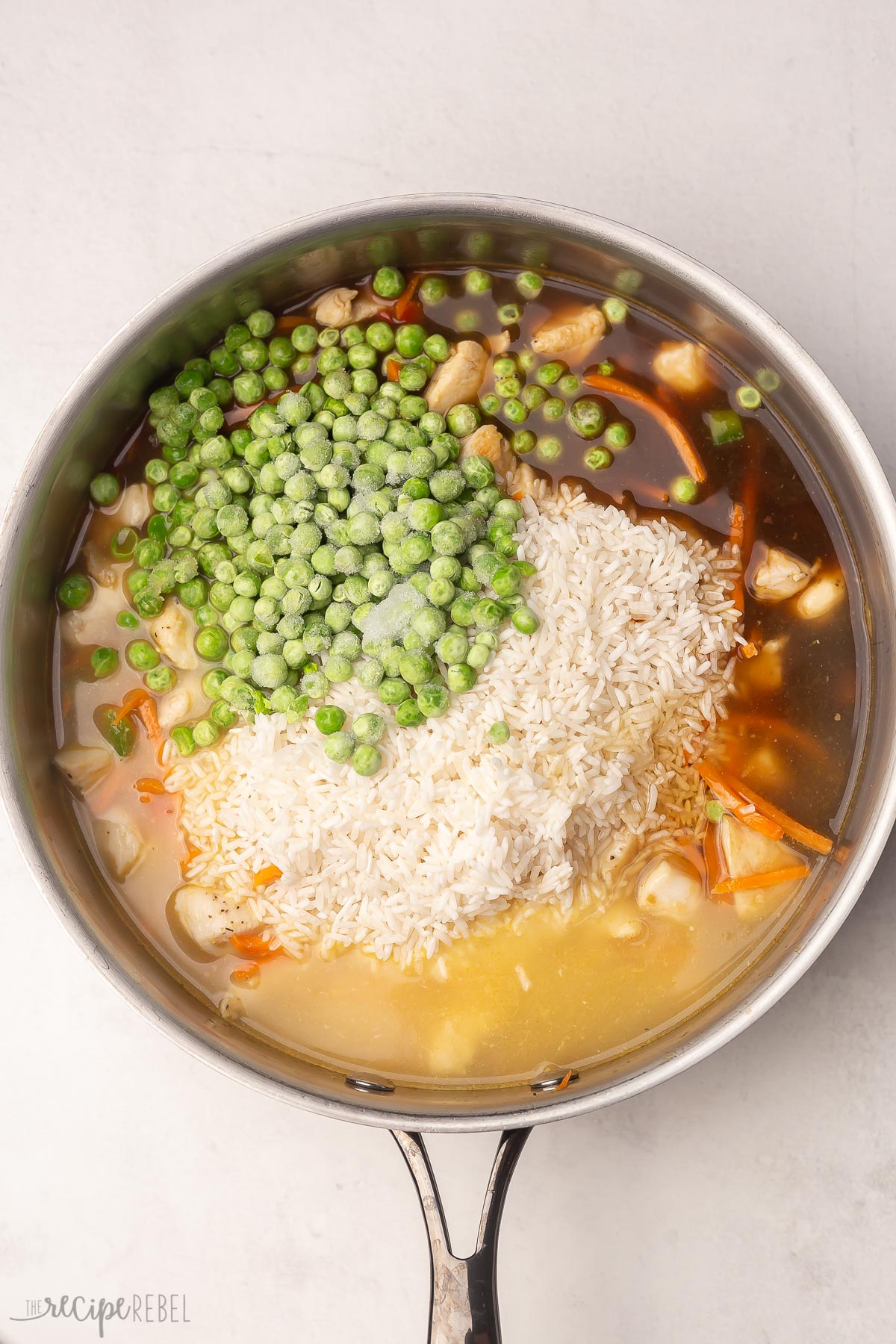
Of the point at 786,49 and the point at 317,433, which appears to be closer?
the point at 317,433

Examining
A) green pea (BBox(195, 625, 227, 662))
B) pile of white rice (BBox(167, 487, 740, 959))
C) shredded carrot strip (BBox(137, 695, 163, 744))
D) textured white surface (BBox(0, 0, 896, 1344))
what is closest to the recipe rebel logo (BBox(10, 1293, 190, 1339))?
textured white surface (BBox(0, 0, 896, 1344))

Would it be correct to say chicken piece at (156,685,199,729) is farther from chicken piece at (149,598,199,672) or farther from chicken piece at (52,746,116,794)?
chicken piece at (52,746,116,794)


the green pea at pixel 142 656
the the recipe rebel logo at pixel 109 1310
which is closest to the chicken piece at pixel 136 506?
the green pea at pixel 142 656

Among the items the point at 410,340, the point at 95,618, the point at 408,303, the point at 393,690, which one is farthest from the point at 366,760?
the point at 408,303

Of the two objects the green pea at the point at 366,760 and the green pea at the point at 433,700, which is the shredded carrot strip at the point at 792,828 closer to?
the green pea at the point at 433,700

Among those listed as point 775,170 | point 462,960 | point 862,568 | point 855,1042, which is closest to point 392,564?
point 462,960

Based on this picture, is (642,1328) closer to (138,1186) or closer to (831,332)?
(138,1186)

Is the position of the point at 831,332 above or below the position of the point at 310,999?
above
